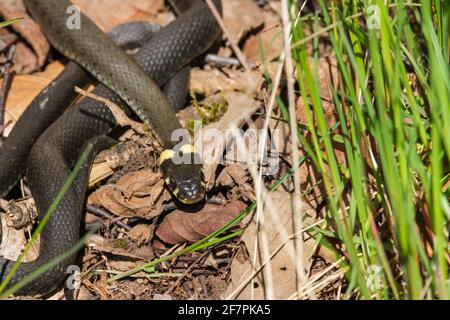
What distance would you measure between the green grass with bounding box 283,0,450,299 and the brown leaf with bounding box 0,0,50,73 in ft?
7.78

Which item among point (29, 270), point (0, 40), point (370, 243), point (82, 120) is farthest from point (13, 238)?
point (370, 243)

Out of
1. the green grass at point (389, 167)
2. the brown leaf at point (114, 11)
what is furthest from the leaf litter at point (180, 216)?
the brown leaf at point (114, 11)

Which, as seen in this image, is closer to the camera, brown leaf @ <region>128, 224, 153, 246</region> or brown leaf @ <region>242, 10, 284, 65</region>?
brown leaf @ <region>128, 224, 153, 246</region>

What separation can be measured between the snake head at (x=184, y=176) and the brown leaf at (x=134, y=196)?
0.32ft

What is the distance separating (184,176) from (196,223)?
1.16 ft

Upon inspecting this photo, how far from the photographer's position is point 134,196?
382cm

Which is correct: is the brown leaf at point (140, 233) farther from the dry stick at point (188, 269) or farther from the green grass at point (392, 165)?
the green grass at point (392, 165)

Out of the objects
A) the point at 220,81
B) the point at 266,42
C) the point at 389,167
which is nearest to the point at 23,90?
the point at 220,81

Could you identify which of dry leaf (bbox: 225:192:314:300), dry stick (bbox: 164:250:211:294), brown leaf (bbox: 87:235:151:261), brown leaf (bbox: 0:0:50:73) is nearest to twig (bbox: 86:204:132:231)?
brown leaf (bbox: 87:235:151:261)

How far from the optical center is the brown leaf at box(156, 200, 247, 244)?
3.56 m

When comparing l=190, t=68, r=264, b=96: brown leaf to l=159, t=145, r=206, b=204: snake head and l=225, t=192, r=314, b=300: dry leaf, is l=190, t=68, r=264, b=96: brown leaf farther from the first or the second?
l=225, t=192, r=314, b=300: dry leaf

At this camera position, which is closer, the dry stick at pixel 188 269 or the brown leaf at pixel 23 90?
the dry stick at pixel 188 269

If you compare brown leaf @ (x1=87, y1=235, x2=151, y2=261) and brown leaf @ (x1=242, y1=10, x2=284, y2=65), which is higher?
brown leaf @ (x1=242, y1=10, x2=284, y2=65)

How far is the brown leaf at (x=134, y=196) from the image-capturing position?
3.77m
